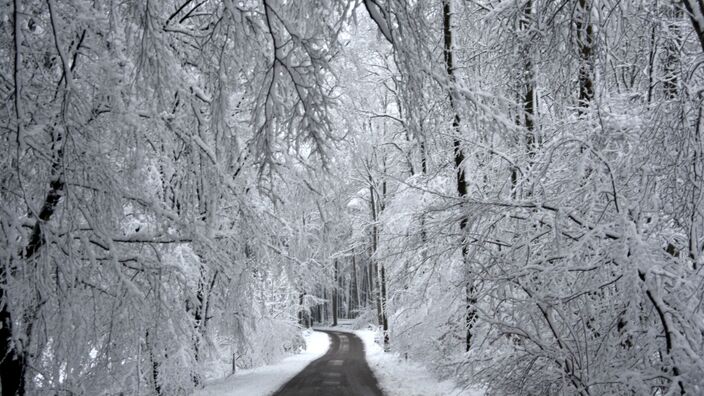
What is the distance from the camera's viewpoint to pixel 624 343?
158 inches

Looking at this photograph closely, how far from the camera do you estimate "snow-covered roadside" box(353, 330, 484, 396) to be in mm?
10625

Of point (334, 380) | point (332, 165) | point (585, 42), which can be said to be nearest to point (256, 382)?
point (334, 380)

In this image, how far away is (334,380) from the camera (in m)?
14.0

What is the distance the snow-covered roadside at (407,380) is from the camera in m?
10.6

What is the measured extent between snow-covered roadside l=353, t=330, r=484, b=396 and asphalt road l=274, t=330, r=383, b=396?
33 cm

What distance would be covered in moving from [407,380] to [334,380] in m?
2.37

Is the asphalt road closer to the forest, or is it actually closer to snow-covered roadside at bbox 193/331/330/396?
snow-covered roadside at bbox 193/331/330/396

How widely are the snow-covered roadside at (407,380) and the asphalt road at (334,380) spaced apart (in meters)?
0.33

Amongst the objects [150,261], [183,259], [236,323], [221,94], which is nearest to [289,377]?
[236,323]

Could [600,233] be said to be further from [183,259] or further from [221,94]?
[183,259]

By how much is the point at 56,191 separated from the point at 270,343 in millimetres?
15281

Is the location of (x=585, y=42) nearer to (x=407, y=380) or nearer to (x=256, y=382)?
(x=407, y=380)

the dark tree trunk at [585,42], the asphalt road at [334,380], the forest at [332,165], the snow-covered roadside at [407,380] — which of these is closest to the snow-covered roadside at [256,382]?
the asphalt road at [334,380]

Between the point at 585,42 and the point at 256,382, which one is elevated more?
the point at 585,42
